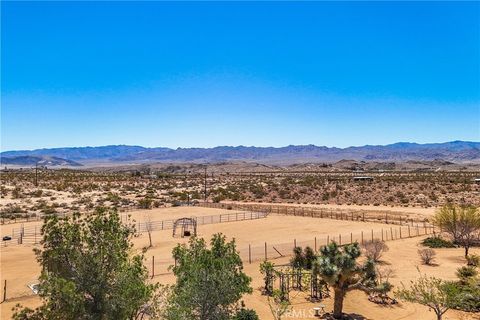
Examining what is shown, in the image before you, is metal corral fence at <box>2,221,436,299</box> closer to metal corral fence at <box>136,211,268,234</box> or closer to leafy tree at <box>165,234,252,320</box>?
metal corral fence at <box>136,211,268,234</box>

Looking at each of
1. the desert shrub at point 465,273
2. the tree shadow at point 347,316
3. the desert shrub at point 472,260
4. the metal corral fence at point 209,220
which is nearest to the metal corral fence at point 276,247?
the metal corral fence at point 209,220

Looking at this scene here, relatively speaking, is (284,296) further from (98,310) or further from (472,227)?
(472,227)

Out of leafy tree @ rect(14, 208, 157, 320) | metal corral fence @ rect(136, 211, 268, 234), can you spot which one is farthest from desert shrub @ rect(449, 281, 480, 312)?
metal corral fence @ rect(136, 211, 268, 234)

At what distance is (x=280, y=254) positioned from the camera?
31.6 m

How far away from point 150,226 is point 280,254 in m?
16.4

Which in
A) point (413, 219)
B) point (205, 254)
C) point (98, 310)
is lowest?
point (413, 219)

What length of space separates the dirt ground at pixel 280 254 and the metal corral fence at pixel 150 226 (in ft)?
5.39

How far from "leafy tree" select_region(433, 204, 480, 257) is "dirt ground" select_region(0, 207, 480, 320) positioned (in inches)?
61.1

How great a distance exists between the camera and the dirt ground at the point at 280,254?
21.5 meters

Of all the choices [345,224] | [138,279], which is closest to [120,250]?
[138,279]

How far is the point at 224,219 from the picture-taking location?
51.2 meters

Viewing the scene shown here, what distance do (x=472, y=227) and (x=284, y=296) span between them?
64.2ft

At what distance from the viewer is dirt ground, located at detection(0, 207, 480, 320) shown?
2153cm

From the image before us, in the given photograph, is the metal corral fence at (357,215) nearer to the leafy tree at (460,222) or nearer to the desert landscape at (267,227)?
the desert landscape at (267,227)
